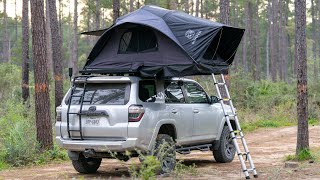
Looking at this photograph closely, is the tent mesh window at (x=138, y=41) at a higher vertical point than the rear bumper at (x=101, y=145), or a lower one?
higher

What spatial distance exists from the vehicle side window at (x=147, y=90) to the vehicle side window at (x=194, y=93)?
4.27 ft

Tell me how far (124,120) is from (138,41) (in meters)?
2.14

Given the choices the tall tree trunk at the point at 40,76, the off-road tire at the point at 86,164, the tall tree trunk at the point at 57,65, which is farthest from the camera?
the tall tree trunk at the point at 57,65

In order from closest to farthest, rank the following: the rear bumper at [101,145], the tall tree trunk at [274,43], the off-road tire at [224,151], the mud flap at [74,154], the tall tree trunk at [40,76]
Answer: the rear bumper at [101,145] < the mud flap at [74,154] < the off-road tire at [224,151] < the tall tree trunk at [40,76] < the tall tree trunk at [274,43]

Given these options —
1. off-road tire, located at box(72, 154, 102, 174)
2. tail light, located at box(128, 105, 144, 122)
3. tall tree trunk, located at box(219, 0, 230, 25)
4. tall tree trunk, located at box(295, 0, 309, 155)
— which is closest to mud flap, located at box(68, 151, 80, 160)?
off-road tire, located at box(72, 154, 102, 174)

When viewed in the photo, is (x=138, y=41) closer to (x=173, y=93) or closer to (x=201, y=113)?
(x=173, y=93)

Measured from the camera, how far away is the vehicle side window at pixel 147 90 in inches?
399

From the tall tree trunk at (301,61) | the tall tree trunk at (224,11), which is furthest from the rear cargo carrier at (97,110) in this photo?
the tall tree trunk at (224,11)

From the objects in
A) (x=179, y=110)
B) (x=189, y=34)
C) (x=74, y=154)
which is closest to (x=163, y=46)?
(x=189, y=34)

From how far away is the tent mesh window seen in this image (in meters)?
10.9

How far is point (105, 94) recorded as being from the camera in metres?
10.1

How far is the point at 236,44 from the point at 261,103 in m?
16.7

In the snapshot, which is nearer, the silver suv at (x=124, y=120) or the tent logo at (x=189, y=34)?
the silver suv at (x=124, y=120)

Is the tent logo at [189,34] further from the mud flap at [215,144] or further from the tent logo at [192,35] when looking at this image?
the mud flap at [215,144]
